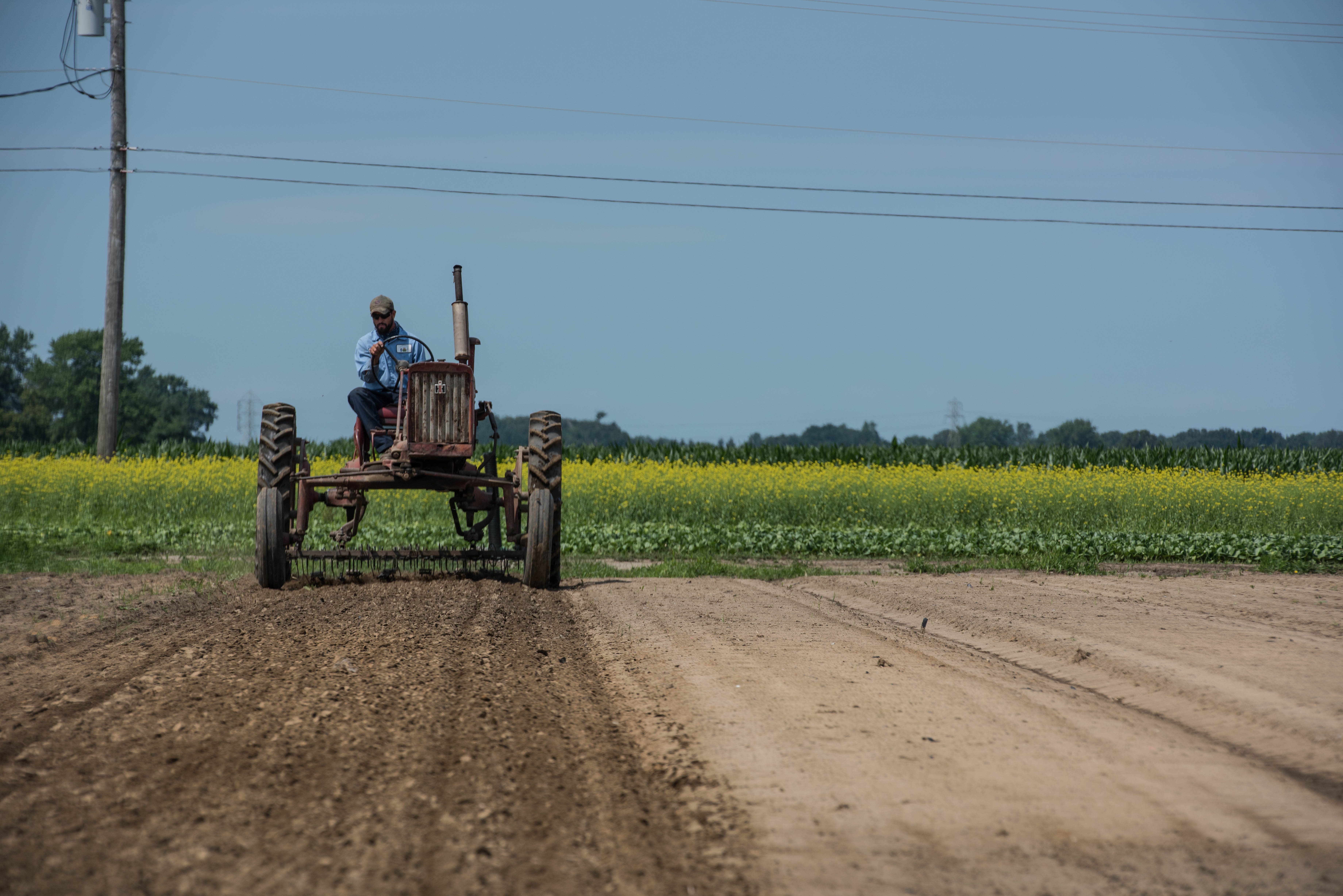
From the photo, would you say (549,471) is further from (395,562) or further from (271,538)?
(271,538)

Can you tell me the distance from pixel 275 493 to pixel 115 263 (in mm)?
16073

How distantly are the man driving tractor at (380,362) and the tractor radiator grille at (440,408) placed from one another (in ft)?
1.86

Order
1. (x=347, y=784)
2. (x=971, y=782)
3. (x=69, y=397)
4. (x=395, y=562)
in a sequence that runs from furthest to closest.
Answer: (x=69, y=397) < (x=395, y=562) < (x=971, y=782) < (x=347, y=784)

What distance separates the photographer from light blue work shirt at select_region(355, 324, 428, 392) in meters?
10.5

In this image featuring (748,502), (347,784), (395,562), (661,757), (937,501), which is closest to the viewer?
(347,784)

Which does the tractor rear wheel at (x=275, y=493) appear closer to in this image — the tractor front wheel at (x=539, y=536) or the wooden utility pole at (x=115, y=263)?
the tractor front wheel at (x=539, y=536)

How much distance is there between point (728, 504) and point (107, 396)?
46.1 ft

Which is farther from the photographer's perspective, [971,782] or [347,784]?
[971,782]

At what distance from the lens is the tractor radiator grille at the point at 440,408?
395 inches

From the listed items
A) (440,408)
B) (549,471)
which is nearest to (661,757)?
(440,408)

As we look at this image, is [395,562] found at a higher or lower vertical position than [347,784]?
higher

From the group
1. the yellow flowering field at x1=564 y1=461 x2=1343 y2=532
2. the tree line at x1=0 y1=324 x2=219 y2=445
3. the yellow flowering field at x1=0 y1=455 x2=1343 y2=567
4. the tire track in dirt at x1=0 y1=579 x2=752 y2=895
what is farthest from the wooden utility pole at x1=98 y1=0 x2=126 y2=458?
the tree line at x1=0 y1=324 x2=219 y2=445

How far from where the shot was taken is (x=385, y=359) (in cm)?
1055

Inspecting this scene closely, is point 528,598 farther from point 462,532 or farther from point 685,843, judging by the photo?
point 685,843
